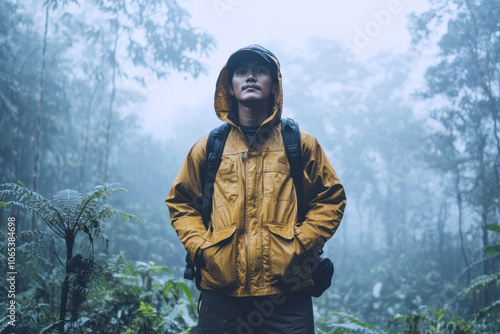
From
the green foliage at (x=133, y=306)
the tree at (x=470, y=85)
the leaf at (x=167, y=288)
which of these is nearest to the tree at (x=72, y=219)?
the green foliage at (x=133, y=306)

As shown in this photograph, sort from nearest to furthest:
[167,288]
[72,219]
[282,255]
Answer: [282,255] → [72,219] → [167,288]

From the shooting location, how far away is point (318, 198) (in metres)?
2.27

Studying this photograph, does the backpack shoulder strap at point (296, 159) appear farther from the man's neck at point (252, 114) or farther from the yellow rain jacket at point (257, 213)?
the man's neck at point (252, 114)

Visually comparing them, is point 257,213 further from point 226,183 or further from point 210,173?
point 210,173

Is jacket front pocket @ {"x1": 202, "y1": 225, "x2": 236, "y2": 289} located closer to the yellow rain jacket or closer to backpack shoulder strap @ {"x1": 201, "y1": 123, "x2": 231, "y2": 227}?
the yellow rain jacket

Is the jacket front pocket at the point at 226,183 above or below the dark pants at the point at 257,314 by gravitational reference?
above

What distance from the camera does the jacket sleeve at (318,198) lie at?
2.12 m

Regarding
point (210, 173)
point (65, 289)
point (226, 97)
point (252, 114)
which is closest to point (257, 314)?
point (210, 173)

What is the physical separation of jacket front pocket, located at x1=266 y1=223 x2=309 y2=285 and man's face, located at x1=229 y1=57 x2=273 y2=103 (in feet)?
3.05

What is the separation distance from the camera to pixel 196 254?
6.82 feet

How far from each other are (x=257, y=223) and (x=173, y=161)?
25.9m

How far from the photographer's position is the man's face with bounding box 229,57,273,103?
242cm

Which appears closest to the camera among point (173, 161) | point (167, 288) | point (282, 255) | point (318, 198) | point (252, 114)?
point (282, 255)

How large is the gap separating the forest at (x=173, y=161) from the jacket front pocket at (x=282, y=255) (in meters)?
1.24
